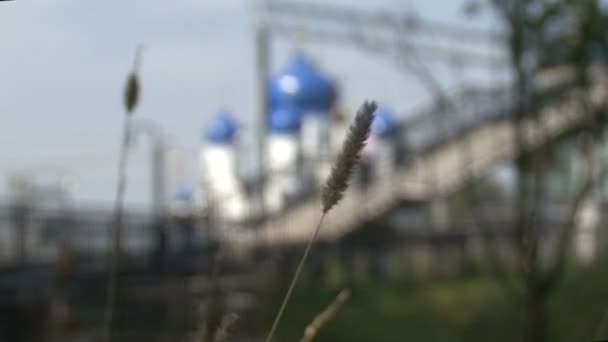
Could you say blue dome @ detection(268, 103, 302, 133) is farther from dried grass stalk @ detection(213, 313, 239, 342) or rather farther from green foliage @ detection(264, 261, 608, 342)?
dried grass stalk @ detection(213, 313, 239, 342)

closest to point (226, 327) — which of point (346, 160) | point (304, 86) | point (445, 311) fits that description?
point (346, 160)

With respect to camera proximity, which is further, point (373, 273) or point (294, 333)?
point (373, 273)

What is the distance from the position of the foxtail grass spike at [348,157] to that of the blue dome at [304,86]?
86.5 ft

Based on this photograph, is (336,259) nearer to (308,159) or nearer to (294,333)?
(294,333)

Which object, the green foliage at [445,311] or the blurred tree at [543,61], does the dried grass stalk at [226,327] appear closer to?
the blurred tree at [543,61]

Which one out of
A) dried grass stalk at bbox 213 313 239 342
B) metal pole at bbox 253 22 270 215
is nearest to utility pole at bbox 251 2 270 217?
metal pole at bbox 253 22 270 215

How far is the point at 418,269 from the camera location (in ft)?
70.6

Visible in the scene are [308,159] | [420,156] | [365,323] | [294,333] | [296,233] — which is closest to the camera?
[294,333]

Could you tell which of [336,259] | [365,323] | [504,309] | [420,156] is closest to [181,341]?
[365,323]

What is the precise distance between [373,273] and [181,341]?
837 cm

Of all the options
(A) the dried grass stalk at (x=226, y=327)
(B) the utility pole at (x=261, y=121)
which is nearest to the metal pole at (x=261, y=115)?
(B) the utility pole at (x=261, y=121)

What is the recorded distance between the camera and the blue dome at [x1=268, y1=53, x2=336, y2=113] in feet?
91.5

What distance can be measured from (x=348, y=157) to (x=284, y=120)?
29679mm

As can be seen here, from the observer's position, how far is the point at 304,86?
91.4 ft
